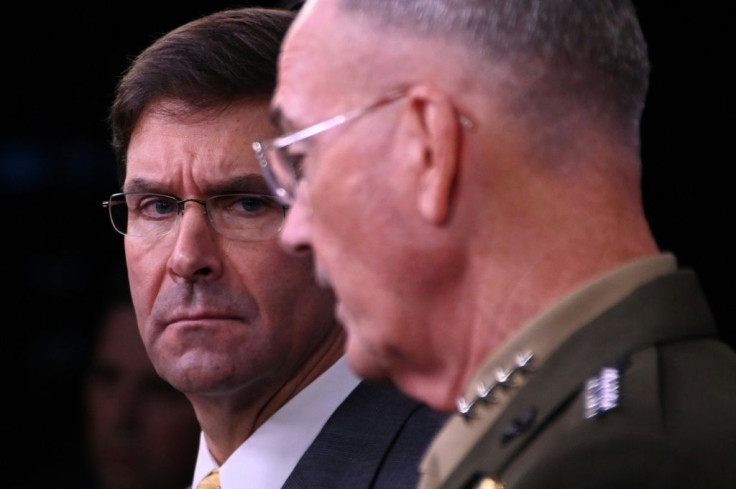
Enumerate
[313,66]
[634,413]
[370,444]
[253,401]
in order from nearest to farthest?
[634,413], [313,66], [370,444], [253,401]

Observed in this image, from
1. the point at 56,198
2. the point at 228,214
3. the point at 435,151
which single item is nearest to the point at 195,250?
the point at 228,214

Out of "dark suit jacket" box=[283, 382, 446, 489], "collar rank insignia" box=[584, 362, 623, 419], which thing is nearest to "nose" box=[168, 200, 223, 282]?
"dark suit jacket" box=[283, 382, 446, 489]

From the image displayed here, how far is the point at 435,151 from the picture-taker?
137 cm

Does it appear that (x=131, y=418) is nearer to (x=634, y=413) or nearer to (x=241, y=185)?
(x=241, y=185)

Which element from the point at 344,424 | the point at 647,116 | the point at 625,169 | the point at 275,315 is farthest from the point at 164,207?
the point at 647,116

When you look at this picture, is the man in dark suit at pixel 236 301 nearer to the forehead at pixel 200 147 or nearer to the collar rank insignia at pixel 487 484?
the forehead at pixel 200 147

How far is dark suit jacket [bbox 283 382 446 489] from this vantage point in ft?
6.85

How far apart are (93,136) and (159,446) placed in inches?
49.5

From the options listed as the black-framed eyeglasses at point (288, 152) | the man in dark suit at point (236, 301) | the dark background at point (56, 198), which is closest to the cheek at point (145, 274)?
the man in dark suit at point (236, 301)

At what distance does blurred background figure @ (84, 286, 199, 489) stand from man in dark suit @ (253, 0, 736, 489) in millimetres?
1888

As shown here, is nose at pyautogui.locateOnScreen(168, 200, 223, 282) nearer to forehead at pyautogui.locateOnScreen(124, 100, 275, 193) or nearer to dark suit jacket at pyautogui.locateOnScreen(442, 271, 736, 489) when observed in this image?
forehead at pyautogui.locateOnScreen(124, 100, 275, 193)

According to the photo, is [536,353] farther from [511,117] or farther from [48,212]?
[48,212]

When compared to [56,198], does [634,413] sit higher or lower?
higher

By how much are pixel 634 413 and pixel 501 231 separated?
236 mm
